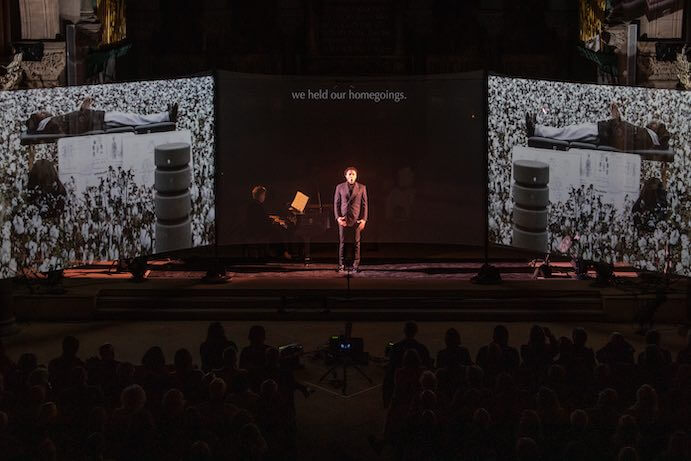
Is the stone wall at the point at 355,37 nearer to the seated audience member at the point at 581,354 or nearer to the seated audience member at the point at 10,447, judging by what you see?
the seated audience member at the point at 581,354

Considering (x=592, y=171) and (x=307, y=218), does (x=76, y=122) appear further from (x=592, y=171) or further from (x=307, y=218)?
Answer: (x=592, y=171)

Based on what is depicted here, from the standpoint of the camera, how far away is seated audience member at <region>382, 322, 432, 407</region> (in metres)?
13.3

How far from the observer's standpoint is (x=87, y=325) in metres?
19.3

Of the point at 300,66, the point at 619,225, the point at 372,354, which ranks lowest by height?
the point at 372,354

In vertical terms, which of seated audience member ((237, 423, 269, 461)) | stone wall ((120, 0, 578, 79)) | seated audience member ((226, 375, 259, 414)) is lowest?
seated audience member ((237, 423, 269, 461))

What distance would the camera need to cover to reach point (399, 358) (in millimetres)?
13539

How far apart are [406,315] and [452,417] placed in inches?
355

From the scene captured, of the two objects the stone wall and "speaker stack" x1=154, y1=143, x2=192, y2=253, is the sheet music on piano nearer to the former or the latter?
"speaker stack" x1=154, y1=143, x2=192, y2=253

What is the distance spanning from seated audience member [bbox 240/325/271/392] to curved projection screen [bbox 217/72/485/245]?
5506 mm

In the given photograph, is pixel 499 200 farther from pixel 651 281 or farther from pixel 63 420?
pixel 63 420

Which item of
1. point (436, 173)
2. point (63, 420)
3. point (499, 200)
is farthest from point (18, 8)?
point (63, 420)

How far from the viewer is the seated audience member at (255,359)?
1226cm

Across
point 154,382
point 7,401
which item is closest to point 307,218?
point 154,382

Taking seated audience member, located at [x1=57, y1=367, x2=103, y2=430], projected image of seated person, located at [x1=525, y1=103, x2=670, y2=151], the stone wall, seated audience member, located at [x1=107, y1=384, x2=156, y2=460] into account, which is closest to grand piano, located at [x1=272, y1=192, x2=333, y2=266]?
projected image of seated person, located at [x1=525, y1=103, x2=670, y2=151]
